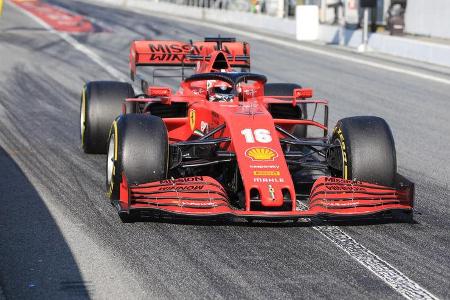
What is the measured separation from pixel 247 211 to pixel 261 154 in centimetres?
72

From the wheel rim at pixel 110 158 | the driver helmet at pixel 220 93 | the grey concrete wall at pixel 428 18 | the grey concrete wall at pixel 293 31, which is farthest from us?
the grey concrete wall at pixel 428 18

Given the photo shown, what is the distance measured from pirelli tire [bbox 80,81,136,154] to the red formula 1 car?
918 millimetres

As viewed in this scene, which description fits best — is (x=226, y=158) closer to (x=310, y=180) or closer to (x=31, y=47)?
(x=310, y=180)

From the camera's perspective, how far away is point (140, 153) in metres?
8.45

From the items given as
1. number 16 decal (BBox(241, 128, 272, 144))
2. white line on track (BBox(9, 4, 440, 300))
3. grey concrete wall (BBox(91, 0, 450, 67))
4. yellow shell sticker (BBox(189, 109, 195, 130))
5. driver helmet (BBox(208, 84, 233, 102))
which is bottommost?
grey concrete wall (BBox(91, 0, 450, 67))

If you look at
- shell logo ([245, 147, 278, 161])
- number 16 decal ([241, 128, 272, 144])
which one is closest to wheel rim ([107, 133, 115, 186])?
number 16 decal ([241, 128, 272, 144])

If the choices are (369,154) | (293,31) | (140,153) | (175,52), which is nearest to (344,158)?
(369,154)

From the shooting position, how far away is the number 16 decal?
852 cm

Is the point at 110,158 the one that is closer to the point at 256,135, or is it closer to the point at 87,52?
the point at 256,135

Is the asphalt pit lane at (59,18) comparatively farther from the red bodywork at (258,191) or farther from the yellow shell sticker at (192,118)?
the red bodywork at (258,191)

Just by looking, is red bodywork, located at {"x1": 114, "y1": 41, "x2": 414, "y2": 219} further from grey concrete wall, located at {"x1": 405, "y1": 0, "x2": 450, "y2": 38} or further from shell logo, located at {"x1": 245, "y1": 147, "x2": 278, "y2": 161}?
grey concrete wall, located at {"x1": 405, "y1": 0, "x2": 450, "y2": 38}

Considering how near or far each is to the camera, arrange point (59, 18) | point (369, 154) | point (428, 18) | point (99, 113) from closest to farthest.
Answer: point (369, 154), point (99, 113), point (428, 18), point (59, 18)

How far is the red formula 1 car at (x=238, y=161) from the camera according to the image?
26.0 ft

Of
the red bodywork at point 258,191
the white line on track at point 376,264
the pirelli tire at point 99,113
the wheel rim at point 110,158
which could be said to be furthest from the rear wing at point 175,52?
the white line on track at point 376,264
